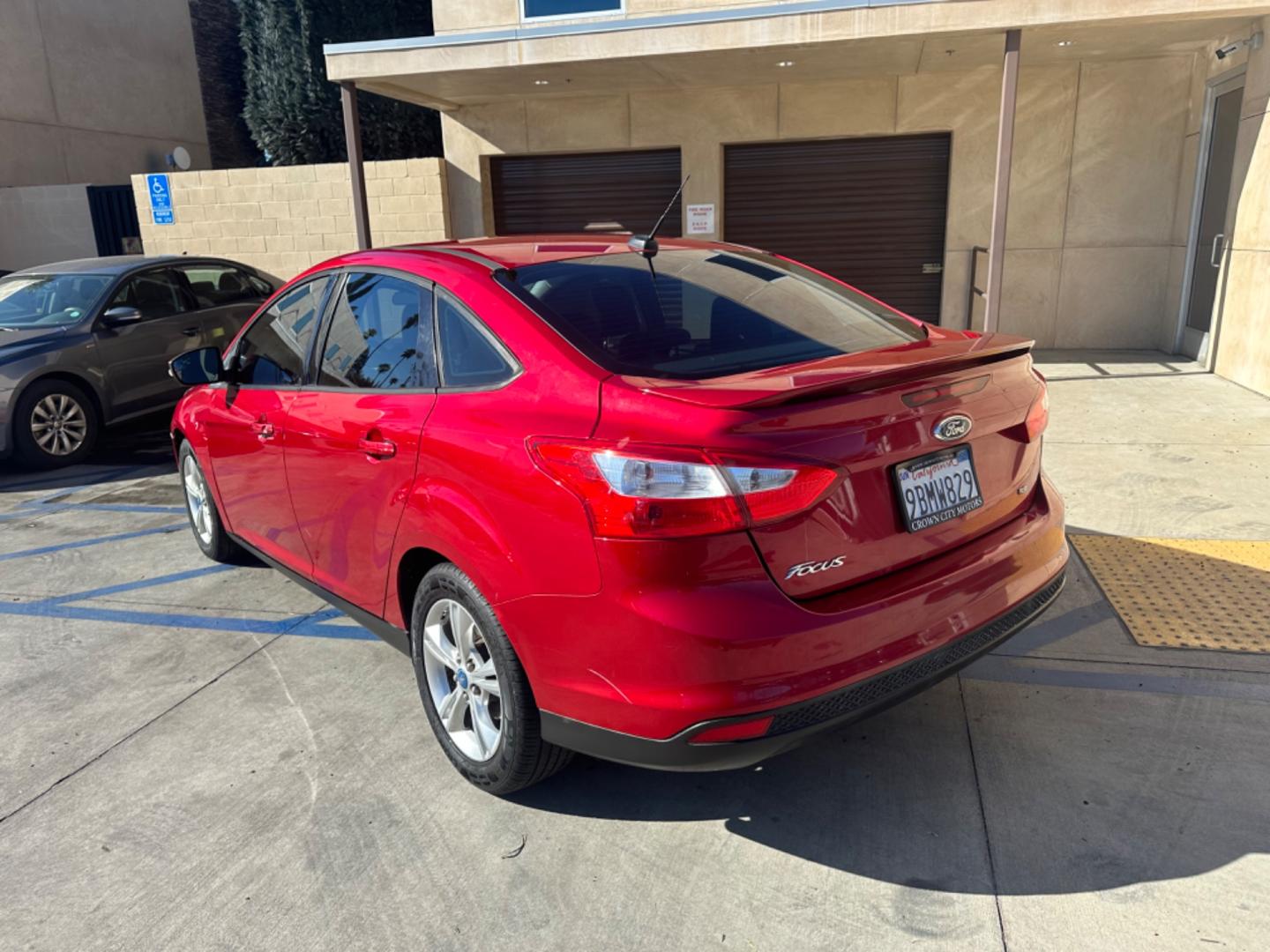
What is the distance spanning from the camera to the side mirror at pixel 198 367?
436 cm

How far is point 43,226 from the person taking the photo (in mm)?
15711

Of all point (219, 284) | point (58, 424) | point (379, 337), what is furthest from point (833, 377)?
point (219, 284)

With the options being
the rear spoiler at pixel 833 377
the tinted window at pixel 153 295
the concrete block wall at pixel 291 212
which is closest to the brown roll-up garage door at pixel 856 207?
the concrete block wall at pixel 291 212

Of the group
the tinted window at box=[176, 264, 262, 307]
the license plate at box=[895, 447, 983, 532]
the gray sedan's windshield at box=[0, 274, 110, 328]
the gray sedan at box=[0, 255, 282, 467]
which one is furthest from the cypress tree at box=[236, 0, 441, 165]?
the license plate at box=[895, 447, 983, 532]

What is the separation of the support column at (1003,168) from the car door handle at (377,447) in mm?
6378

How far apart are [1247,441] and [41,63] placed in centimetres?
1964

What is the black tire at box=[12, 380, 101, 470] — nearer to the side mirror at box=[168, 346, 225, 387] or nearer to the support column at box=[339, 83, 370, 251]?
the support column at box=[339, 83, 370, 251]

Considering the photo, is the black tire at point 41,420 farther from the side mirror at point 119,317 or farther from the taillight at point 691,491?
the taillight at point 691,491

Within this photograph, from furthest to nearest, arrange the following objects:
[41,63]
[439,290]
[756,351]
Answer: [41,63], [439,290], [756,351]

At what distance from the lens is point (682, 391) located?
2.42 metres

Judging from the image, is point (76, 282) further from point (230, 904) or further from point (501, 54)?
point (230, 904)

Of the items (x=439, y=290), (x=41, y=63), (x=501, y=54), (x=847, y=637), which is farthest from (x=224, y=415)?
(x=41, y=63)

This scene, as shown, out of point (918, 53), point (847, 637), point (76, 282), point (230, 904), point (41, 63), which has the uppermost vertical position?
point (41, 63)

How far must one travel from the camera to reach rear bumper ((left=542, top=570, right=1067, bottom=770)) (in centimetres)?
235
